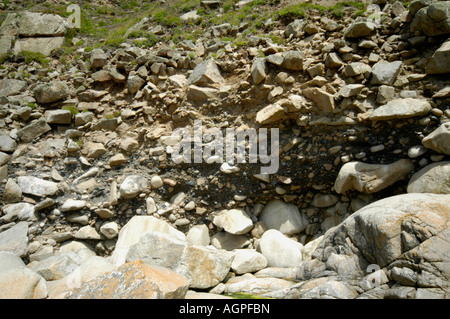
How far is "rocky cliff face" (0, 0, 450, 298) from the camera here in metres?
4.09

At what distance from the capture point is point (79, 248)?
20.9 ft

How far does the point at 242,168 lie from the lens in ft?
22.0

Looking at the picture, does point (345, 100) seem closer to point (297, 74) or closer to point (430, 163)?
point (297, 74)

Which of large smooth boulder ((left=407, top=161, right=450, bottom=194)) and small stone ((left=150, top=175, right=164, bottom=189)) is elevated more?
large smooth boulder ((left=407, top=161, right=450, bottom=194))

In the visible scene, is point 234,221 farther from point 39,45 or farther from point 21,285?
point 39,45

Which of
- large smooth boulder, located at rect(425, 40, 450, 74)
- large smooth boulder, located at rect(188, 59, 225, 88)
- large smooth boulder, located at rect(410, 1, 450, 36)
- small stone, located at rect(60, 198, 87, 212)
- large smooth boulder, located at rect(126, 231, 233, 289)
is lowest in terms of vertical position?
small stone, located at rect(60, 198, 87, 212)

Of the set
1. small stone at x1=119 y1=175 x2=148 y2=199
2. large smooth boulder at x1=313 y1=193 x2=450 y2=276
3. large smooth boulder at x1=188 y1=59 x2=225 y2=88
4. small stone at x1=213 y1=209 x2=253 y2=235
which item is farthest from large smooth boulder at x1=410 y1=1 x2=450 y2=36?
small stone at x1=119 y1=175 x2=148 y2=199

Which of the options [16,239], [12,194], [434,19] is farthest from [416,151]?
[12,194]

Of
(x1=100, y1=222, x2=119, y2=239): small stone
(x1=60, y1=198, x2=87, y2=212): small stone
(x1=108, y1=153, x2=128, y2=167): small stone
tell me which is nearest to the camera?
(x1=100, y1=222, x2=119, y2=239): small stone

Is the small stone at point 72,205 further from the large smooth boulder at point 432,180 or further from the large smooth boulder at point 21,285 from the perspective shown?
the large smooth boulder at point 432,180

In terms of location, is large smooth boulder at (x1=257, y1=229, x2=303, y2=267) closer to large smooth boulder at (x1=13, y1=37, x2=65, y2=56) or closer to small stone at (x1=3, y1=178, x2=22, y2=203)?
small stone at (x1=3, y1=178, x2=22, y2=203)

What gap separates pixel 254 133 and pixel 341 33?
3.58 metres
